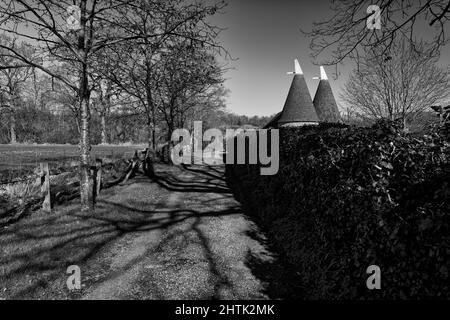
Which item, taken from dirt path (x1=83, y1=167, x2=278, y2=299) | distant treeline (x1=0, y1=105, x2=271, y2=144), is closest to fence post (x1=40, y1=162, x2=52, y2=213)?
dirt path (x1=83, y1=167, x2=278, y2=299)

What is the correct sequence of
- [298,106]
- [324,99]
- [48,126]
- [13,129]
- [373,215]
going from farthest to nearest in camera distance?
[48,126] < [13,129] < [324,99] < [298,106] < [373,215]

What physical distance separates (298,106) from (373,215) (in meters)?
25.9

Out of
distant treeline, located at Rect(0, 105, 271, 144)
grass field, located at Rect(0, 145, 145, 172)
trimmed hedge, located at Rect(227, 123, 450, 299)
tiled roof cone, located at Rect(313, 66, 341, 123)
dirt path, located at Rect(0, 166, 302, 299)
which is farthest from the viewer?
distant treeline, located at Rect(0, 105, 271, 144)

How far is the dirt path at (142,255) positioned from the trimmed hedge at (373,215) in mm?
897

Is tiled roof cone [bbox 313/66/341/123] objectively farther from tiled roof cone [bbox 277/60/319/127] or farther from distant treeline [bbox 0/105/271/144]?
distant treeline [bbox 0/105/271/144]

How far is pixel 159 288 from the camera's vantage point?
4504mm

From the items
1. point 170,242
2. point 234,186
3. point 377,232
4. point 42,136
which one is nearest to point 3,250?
point 170,242

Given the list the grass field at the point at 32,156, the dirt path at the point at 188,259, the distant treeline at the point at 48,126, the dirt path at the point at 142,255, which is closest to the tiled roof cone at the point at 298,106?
the grass field at the point at 32,156

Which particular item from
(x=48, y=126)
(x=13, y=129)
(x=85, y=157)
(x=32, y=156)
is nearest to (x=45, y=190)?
(x=85, y=157)

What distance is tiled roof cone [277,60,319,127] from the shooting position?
27.3 metres

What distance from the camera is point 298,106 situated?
91.6 ft

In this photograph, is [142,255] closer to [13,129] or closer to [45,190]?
[45,190]

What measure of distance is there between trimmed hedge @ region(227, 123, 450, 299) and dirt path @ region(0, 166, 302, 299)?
90 cm
